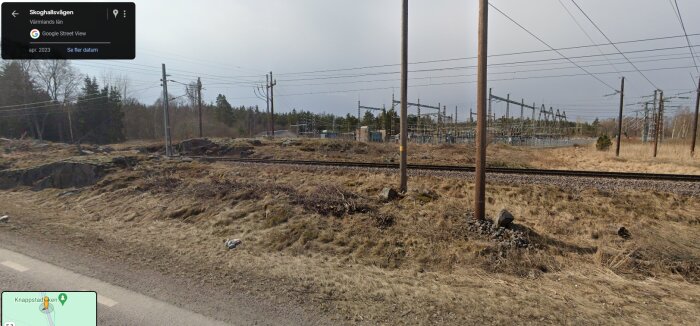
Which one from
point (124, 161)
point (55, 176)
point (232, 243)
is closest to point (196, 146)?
point (124, 161)

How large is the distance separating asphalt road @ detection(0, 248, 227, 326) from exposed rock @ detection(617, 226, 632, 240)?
864cm

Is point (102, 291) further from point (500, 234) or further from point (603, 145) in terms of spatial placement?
point (603, 145)

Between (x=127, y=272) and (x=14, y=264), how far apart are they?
2001 mm

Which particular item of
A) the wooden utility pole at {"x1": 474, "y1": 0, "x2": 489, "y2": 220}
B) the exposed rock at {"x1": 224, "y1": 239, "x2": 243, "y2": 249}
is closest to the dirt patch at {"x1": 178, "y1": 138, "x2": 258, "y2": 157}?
the exposed rock at {"x1": 224, "y1": 239, "x2": 243, "y2": 249}

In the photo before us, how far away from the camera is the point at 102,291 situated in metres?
4.93

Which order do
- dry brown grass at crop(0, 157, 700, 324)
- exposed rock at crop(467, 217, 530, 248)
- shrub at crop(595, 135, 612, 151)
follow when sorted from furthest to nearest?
shrub at crop(595, 135, 612, 151) → exposed rock at crop(467, 217, 530, 248) → dry brown grass at crop(0, 157, 700, 324)

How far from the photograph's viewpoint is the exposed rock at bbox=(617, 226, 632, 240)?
8.12m

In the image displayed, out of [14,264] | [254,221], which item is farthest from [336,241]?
[14,264]

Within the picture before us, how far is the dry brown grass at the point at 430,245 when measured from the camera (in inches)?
190

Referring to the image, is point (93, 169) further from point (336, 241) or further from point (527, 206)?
point (527, 206)

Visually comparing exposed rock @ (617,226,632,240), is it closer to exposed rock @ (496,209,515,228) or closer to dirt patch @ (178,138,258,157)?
exposed rock @ (496,209,515,228)

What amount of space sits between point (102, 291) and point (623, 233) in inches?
398

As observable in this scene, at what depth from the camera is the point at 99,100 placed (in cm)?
6181

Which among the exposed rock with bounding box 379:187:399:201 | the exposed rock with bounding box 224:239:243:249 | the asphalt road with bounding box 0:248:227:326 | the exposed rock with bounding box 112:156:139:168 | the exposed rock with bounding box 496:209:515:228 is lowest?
the exposed rock with bounding box 224:239:243:249
